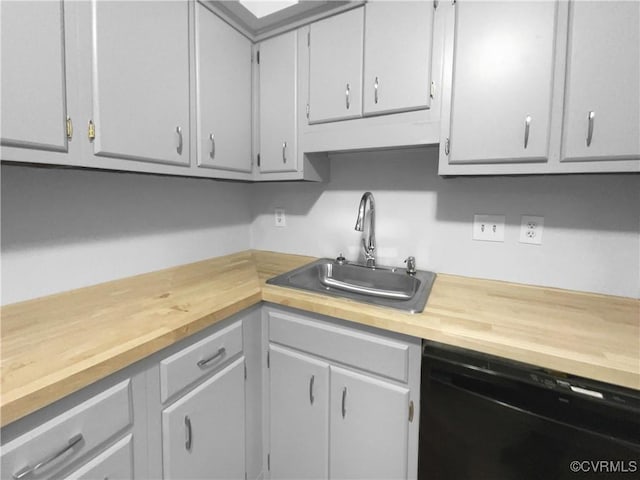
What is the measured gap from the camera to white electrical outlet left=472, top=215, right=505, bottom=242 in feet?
4.27

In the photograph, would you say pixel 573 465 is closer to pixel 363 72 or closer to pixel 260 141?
pixel 363 72

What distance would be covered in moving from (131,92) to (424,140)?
1.05m

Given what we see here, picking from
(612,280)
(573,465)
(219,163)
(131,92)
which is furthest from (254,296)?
(612,280)

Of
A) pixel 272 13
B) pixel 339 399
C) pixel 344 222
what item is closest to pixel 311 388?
pixel 339 399

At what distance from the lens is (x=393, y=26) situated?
117 centimetres

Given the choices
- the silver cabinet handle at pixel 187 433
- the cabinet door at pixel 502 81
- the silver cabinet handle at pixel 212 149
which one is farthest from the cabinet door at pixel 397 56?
the silver cabinet handle at pixel 187 433

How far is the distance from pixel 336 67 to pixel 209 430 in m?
1.49

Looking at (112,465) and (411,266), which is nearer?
(112,465)

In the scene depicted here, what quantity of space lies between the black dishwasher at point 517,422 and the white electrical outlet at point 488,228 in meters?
0.69

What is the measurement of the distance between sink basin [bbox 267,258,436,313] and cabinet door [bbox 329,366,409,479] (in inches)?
13.8

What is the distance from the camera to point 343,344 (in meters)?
1.04

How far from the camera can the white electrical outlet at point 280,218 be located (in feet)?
6.14

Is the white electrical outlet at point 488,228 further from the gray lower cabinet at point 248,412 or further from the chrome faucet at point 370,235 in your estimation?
the gray lower cabinet at point 248,412

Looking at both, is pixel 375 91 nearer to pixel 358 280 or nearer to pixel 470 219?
pixel 470 219
